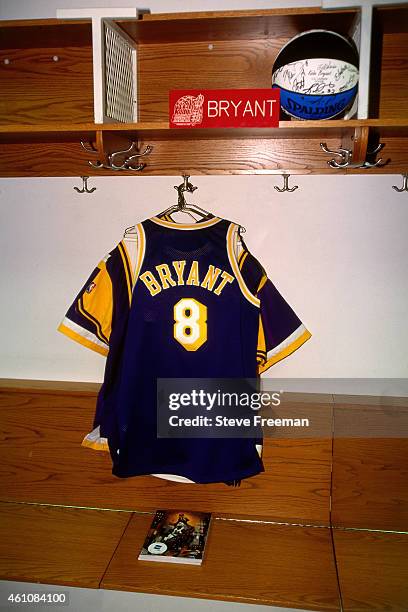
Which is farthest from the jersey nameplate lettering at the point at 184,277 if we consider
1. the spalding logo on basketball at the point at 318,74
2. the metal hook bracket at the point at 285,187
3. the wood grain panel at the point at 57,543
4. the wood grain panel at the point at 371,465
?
the wood grain panel at the point at 57,543

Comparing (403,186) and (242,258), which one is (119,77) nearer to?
(242,258)

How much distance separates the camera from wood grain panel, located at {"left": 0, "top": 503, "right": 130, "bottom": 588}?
4.74ft

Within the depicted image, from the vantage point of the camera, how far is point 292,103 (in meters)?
1.28

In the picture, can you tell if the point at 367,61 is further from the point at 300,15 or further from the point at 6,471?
the point at 6,471

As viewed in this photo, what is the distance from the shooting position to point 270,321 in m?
1.46

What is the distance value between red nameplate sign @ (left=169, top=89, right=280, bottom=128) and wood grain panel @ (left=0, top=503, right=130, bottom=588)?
119 cm

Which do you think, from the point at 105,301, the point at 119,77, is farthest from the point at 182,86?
the point at 105,301

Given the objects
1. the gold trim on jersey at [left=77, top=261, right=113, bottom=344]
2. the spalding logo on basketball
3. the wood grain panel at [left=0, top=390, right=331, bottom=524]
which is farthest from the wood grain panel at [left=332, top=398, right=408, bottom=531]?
the spalding logo on basketball

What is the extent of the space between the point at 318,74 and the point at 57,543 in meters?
1.45

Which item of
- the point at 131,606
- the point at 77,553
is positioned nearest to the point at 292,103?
the point at 77,553

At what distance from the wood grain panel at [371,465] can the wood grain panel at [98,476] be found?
4 centimetres

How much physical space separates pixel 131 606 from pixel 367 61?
179cm

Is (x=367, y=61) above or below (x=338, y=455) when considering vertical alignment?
above

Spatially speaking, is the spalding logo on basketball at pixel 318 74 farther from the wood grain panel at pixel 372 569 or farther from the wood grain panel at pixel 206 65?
the wood grain panel at pixel 372 569
